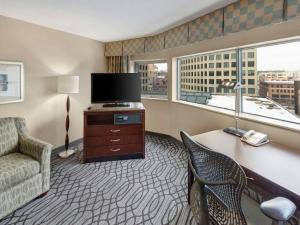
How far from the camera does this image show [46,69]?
345 centimetres

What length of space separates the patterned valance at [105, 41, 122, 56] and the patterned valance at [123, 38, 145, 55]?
0.12m

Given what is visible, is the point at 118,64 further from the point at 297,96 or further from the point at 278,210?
the point at 278,210

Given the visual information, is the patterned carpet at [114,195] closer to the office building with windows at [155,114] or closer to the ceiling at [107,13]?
the office building with windows at [155,114]

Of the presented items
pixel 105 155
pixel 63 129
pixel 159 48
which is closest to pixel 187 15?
pixel 159 48

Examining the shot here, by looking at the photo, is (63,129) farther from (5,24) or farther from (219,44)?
(219,44)

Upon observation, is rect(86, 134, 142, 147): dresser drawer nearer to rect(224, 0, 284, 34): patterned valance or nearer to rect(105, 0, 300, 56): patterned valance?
rect(105, 0, 300, 56): patterned valance

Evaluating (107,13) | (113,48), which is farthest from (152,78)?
(107,13)

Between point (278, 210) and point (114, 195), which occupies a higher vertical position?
point (278, 210)

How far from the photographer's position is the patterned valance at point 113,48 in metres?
4.59

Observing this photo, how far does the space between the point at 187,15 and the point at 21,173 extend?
2843 millimetres

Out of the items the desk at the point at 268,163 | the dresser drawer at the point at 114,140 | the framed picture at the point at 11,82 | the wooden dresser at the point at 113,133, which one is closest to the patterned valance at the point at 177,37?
the wooden dresser at the point at 113,133

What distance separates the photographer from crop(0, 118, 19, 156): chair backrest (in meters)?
2.38

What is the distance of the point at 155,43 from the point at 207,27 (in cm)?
143

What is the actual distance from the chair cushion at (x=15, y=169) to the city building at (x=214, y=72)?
272 cm
